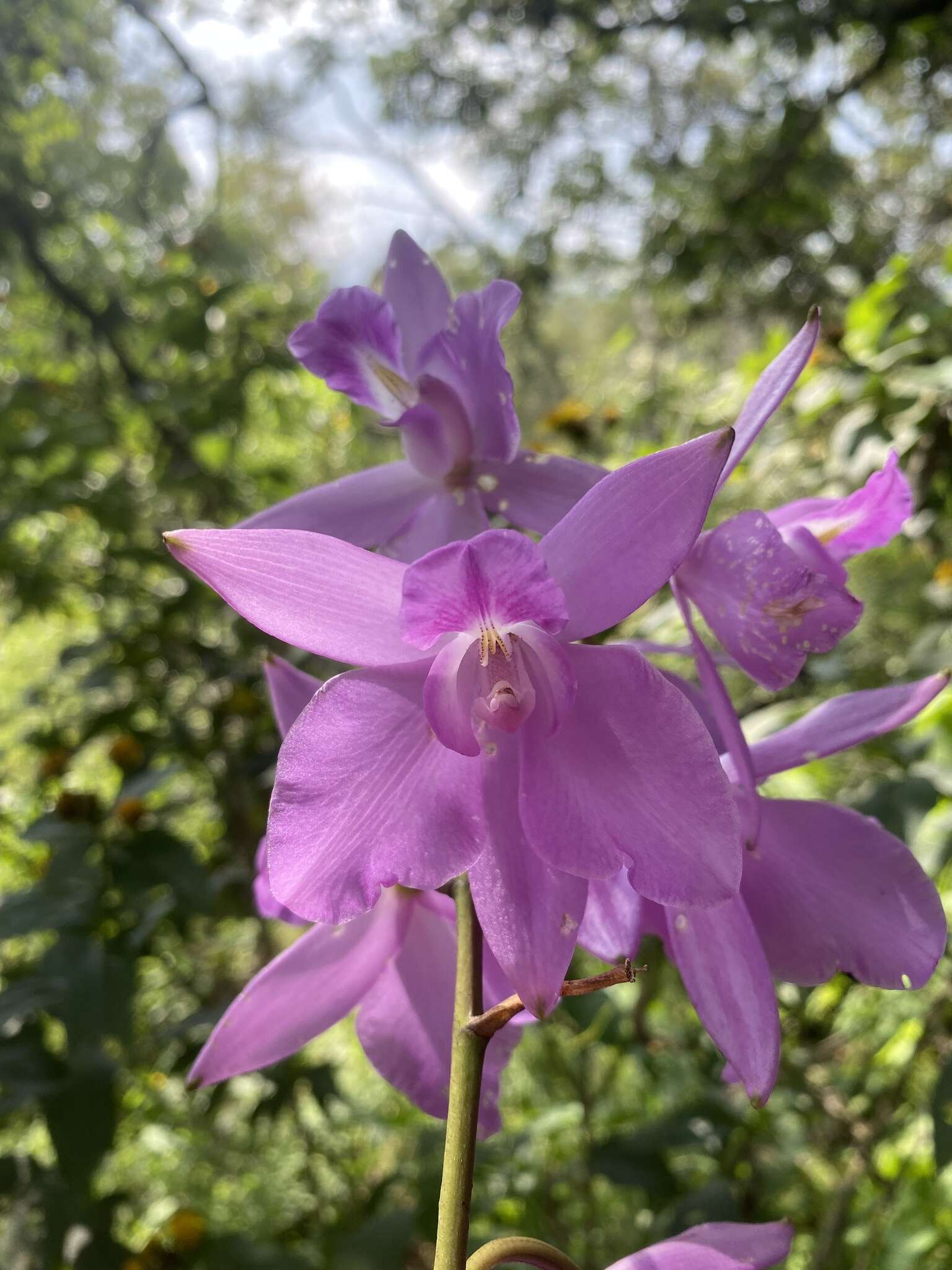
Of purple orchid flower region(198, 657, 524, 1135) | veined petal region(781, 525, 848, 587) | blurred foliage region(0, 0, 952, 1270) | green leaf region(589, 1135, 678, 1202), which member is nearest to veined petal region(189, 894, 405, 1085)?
purple orchid flower region(198, 657, 524, 1135)

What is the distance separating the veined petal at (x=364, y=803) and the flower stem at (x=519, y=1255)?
16cm

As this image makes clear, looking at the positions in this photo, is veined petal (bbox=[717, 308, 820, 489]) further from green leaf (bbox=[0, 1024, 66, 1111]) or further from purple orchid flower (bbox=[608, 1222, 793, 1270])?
green leaf (bbox=[0, 1024, 66, 1111])


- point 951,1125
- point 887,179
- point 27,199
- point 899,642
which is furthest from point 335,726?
point 887,179

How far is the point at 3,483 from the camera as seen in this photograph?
1.72 meters

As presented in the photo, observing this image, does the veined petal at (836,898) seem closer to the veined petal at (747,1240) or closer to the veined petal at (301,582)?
the veined petal at (747,1240)

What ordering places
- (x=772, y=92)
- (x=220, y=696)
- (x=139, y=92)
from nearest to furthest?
(x=220, y=696)
(x=772, y=92)
(x=139, y=92)

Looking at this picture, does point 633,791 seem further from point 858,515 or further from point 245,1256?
point 245,1256

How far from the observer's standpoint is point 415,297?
2.11ft

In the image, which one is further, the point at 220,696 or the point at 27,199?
the point at 27,199

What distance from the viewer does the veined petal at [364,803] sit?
40 cm

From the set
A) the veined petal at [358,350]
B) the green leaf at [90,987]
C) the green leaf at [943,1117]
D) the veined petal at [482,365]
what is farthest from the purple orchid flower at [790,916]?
the green leaf at [90,987]

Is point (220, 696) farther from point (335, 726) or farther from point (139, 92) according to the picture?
point (139, 92)

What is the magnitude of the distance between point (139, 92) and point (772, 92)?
12.6 ft

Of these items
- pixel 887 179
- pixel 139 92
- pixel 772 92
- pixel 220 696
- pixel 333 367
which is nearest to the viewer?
pixel 333 367
